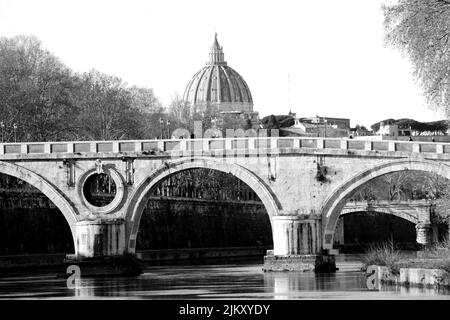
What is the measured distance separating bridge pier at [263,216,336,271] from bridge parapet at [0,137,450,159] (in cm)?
258

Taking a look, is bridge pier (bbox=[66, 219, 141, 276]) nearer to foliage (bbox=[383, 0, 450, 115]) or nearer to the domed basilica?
foliage (bbox=[383, 0, 450, 115])

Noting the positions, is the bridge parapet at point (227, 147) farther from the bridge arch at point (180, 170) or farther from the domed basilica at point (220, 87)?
the domed basilica at point (220, 87)

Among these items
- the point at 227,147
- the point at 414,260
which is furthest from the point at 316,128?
the point at 414,260

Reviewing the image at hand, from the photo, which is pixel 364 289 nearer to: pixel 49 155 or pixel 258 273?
pixel 258 273

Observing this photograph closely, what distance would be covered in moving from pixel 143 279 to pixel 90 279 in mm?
1992

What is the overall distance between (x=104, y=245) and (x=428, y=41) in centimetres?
1865

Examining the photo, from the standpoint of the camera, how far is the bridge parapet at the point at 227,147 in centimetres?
5272

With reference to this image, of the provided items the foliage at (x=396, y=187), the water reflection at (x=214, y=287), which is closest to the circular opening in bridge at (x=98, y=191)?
the water reflection at (x=214, y=287)

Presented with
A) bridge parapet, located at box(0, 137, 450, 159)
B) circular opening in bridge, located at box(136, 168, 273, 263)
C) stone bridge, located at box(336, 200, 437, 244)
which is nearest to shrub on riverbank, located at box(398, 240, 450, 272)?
bridge parapet, located at box(0, 137, 450, 159)

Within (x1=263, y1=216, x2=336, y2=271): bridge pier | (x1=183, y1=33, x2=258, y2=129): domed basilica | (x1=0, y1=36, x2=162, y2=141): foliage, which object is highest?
(x1=183, y1=33, x2=258, y2=129): domed basilica

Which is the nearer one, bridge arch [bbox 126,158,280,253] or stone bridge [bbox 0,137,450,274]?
stone bridge [bbox 0,137,450,274]

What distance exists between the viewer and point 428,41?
40.7 meters

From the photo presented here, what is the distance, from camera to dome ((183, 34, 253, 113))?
185 meters

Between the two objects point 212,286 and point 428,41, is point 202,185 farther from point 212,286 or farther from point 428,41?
point 428,41
